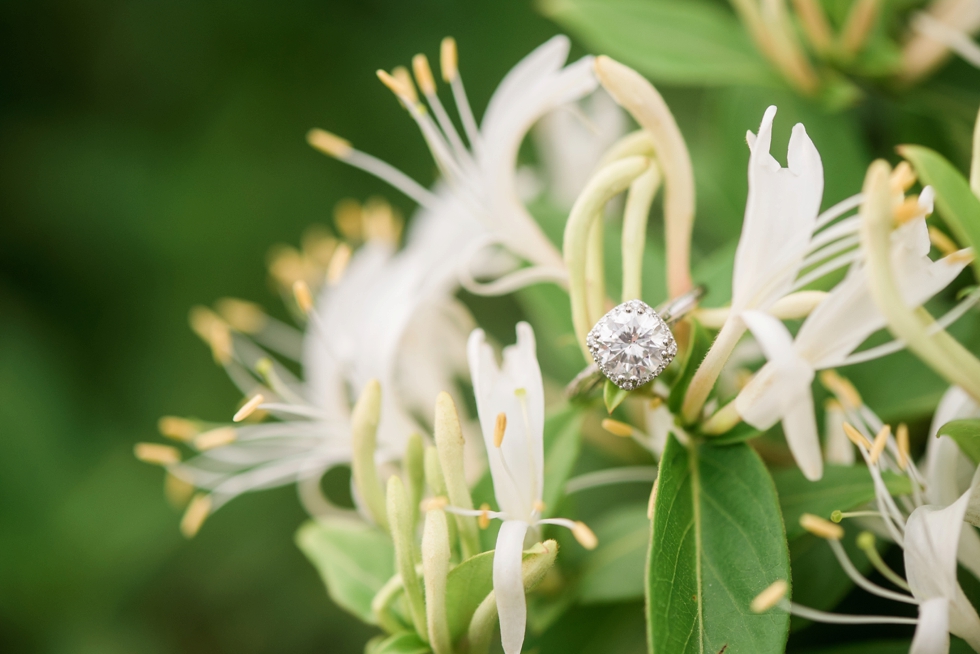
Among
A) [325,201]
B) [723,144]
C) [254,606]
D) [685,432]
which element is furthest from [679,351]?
[325,201]

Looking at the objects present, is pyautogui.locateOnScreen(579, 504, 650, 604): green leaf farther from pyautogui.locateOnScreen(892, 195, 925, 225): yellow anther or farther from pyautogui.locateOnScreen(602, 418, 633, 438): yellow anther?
pyautogui.locateOnScreen(892, 195, 925, 225): yellow anther

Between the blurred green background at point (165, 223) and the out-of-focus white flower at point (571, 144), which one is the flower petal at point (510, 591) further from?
the blurred green background at point (165, 223)

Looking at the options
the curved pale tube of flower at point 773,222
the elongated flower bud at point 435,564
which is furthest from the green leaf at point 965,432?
the elongated flower bud at point 435,564

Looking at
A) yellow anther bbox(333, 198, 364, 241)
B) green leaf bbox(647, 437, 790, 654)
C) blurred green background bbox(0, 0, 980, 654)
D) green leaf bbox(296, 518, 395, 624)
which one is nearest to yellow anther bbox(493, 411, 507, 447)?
green leaf bbox(647, 437, 790, 654)

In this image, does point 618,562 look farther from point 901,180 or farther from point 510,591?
point 901,180

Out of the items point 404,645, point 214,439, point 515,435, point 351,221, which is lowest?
point 404,645

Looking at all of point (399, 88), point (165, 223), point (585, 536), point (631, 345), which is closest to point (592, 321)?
point (631, 345)
